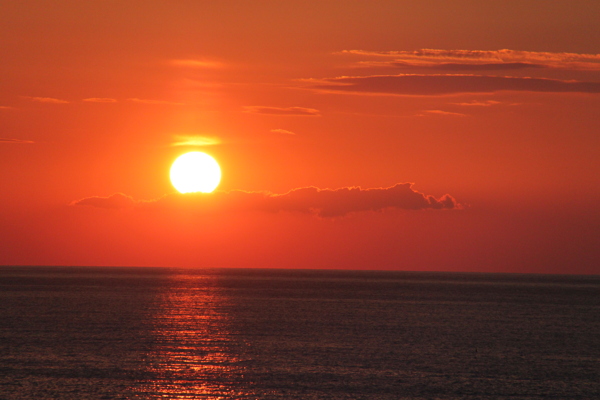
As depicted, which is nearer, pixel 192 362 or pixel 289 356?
pixel 192 362

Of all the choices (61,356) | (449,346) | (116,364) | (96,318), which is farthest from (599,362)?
(96,318)

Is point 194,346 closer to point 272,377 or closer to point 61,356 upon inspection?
point 61,356

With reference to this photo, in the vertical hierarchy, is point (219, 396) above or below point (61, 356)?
below

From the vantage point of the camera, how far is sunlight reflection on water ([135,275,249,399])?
158 ft

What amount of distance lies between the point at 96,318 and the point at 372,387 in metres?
61.1

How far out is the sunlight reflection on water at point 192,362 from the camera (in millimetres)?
48188

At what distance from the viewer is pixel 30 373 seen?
52.8 m

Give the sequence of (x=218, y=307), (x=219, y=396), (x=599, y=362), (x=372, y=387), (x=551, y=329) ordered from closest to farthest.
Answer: (x=219, y=396)
(x=372, y=387)
(x=599, y=362)
(x=551, y=329)
(x=218, y=307)

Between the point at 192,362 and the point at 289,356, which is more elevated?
the point at 289,356

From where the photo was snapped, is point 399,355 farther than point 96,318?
No

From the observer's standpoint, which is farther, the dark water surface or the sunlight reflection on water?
the dark water surface

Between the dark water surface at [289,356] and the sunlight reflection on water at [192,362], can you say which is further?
the dark water surface at [289,356]

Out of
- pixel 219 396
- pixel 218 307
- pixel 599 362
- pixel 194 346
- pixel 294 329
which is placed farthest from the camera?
pixel 218 307

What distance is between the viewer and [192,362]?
59.9m
